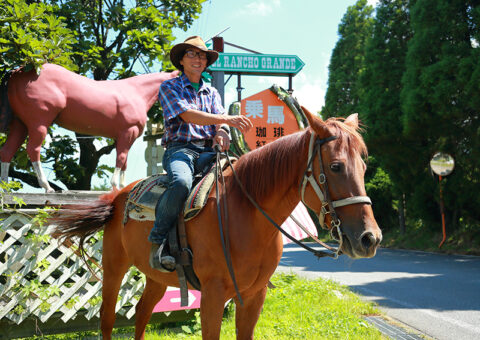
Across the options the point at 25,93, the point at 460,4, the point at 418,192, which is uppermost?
the point at 460,4

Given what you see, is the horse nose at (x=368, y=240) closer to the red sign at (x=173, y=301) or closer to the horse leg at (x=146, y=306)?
the horse leg at (x=146, y=306)

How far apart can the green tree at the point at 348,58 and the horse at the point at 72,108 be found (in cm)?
Result: 2073

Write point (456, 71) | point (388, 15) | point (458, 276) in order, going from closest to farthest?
point (458, 276) < point (456, 71) < point (388, 15)

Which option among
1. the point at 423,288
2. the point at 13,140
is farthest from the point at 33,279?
the point at 423,288

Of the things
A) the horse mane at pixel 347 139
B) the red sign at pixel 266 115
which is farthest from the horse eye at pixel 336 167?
the red sign at pixel 266 115

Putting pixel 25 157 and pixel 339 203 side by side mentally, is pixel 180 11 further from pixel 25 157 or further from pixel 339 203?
pixel 339 203

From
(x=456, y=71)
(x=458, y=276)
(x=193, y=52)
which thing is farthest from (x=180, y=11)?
(x=456, y=71)

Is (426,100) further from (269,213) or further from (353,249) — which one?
(353,249)

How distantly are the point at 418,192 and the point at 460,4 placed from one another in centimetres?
719

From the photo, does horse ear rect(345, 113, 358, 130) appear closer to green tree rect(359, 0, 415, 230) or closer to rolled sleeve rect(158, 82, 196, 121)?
rolled sleeve rect(158, 82, 196, 121)

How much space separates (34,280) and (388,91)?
56.3ft

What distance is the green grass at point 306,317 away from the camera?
478cm

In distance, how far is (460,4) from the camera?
48.5 ft

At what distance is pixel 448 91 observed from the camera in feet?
46.6
